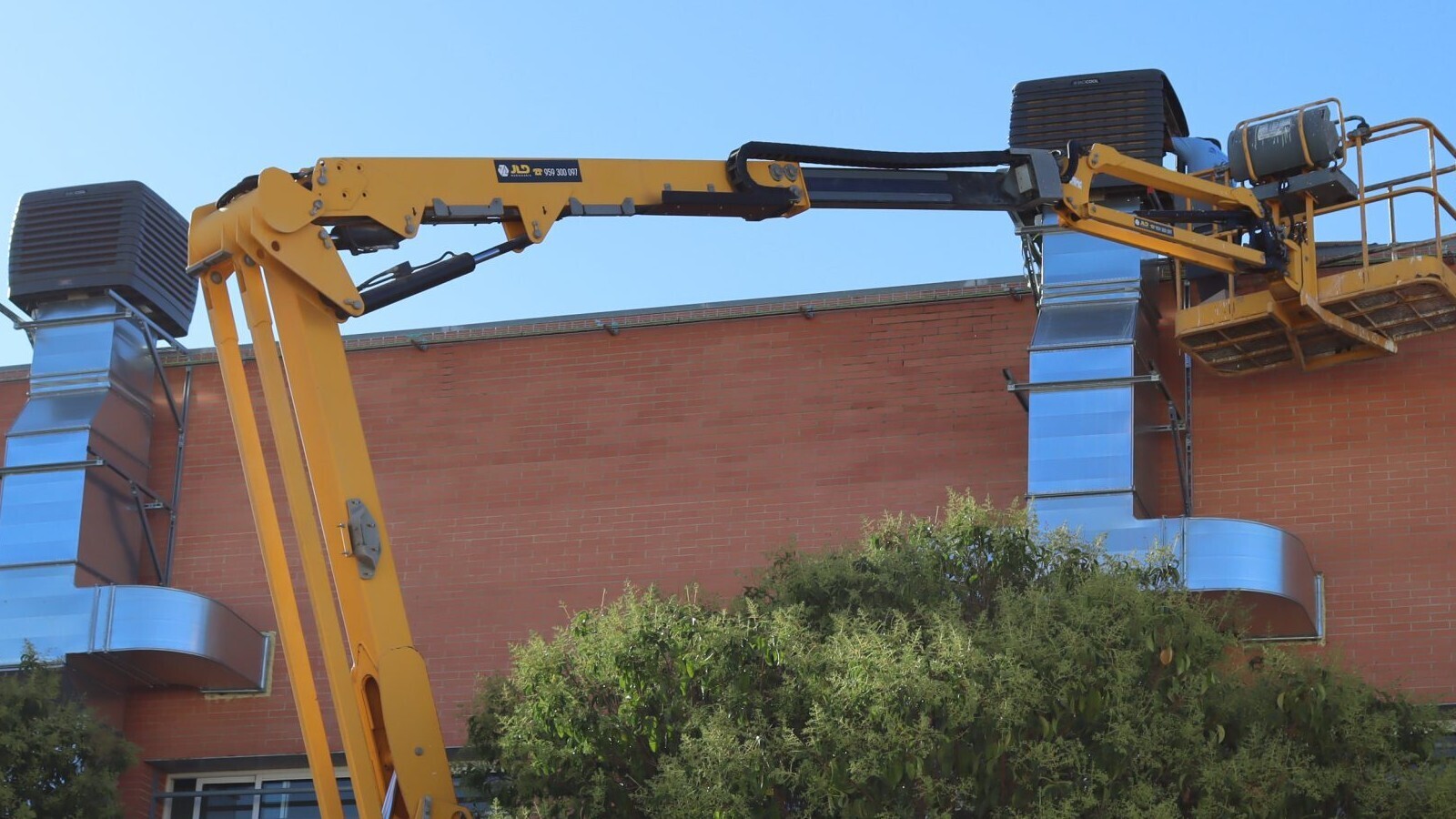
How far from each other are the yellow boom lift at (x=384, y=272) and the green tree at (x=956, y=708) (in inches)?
60.4

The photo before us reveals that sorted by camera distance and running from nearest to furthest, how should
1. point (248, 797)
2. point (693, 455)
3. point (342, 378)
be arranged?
point (342, 378) < point (248, 797) < point (693, 455)

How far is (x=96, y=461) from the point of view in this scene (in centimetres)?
2252

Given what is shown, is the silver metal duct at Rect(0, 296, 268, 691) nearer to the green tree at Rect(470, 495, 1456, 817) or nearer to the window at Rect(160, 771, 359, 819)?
the window at Rect(160, 771, 359, 819)

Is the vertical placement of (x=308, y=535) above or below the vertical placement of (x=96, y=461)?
below

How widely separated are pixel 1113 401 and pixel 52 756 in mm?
10260

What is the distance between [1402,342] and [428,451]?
33.7 ft

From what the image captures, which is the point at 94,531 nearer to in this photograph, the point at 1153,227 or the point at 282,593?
the point at 282,593

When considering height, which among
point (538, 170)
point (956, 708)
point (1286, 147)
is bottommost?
point (956, 708)

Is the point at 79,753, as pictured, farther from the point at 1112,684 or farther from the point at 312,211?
the point at 1112,684

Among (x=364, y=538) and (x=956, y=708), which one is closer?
(x=956, y=708)

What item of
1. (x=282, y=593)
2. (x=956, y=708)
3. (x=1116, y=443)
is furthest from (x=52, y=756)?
(x=1116, y=443)

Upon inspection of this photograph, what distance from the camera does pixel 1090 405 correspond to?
2011 cm

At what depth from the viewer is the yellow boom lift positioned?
47.9 feet

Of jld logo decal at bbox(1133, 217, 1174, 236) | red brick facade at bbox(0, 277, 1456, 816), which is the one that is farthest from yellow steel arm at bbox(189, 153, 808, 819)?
red brick facade at bbox(0, 277, 1456, 816)
